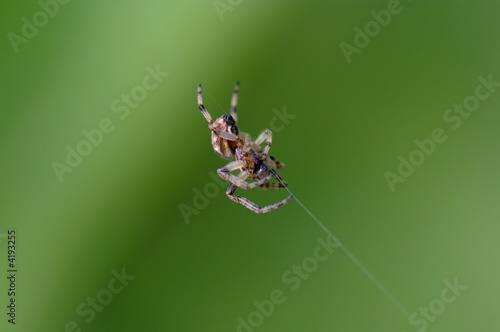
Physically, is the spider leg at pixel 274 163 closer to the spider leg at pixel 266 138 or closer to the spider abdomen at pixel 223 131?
the spider leg at pixel 266 138

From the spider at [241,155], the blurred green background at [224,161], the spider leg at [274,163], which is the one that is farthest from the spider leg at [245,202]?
the spider leg at [274,163]

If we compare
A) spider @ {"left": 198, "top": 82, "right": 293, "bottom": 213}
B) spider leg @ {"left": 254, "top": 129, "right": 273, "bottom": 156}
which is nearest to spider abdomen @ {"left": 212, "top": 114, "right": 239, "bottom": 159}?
spider @ {"left": 198, "top": 82, "right": 293, "bottom": 213}

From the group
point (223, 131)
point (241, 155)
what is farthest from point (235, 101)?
point (241, 155)

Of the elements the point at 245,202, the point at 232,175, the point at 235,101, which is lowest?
the point at 245,202

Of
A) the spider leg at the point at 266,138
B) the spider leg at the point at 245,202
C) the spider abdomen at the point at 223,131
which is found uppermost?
the spider abdomen at the point at 223,131

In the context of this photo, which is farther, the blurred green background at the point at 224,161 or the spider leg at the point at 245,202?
the spider leg at the point at 245,202

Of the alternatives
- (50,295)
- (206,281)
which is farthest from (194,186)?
(50,295)

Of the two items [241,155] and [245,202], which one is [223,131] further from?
[245,202]

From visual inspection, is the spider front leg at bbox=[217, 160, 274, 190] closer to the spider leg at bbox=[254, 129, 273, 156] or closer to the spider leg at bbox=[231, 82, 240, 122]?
the spider leg at bbox=[254, 129, 273, 156]
